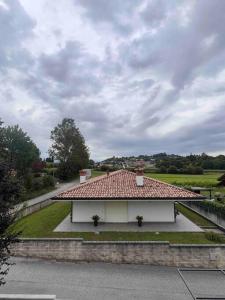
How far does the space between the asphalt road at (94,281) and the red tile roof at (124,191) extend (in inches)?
275

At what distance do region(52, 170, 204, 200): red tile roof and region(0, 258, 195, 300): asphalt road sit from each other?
6996 mm

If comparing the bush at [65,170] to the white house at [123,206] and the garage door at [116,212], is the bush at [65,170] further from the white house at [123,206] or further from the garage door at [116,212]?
the garage door at [116,212]

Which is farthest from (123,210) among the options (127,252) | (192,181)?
(192,181)

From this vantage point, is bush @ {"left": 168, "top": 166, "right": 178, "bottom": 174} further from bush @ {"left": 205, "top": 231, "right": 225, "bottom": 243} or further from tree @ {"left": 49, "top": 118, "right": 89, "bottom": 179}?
bush @ {"left": 205, "top": 231, "right": 225, "bottom": 243}

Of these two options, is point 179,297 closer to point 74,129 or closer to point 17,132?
point 17,132

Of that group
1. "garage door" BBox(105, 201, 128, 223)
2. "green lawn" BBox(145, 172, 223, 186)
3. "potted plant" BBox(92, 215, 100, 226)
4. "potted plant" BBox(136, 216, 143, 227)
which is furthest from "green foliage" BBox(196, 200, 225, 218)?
"green lawn" BBox(145, 172, 223, 186)

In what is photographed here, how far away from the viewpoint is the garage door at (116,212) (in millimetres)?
25153

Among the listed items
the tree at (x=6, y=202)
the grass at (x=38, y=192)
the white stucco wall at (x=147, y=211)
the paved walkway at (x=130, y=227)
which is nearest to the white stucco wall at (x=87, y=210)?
the paved walkway at (x=130, y=227)

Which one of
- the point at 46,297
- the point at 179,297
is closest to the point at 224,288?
the point at 179,297

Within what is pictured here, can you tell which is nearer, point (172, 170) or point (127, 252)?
point (127, 252)

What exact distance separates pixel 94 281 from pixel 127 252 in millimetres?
3133

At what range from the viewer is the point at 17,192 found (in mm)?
8680

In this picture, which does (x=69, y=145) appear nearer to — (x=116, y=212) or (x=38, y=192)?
(x=38, y=192)

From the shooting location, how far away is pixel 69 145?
268 ft
